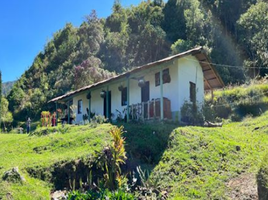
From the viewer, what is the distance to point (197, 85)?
1908 centimetres

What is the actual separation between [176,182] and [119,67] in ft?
110

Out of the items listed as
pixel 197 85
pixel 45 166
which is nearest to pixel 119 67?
pixel 197 85

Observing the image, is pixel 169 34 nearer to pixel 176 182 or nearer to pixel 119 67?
pixel 119 67

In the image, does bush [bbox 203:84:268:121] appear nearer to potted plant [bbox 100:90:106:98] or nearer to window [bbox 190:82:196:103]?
window [bbox 190:82:196:103]

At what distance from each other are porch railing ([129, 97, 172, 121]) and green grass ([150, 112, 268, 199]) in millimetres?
3542

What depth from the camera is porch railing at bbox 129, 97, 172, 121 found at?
1569 cm

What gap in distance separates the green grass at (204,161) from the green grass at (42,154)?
2711mm

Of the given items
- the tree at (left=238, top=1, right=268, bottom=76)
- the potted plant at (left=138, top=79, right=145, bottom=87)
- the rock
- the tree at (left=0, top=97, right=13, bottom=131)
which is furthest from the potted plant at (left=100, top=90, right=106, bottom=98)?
→ the tree at (left=0, top=97, right=13, bottom=131)

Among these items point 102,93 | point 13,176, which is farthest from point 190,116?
point 13,176

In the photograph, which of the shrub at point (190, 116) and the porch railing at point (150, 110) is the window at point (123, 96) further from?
the shrub at point (190, 116)

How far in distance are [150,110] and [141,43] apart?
29.2 m

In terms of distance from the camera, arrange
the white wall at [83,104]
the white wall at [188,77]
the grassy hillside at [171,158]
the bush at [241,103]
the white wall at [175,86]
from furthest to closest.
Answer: the white wall at [83,104] < the bush at [241,103] < the white wall at [188,77] < the white wall at [175,86] < the grassy hillside at [171,158]

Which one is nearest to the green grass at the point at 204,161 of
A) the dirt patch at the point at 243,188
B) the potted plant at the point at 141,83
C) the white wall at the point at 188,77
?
the dirt patch at the point at 243,188

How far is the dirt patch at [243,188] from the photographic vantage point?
310 inches
